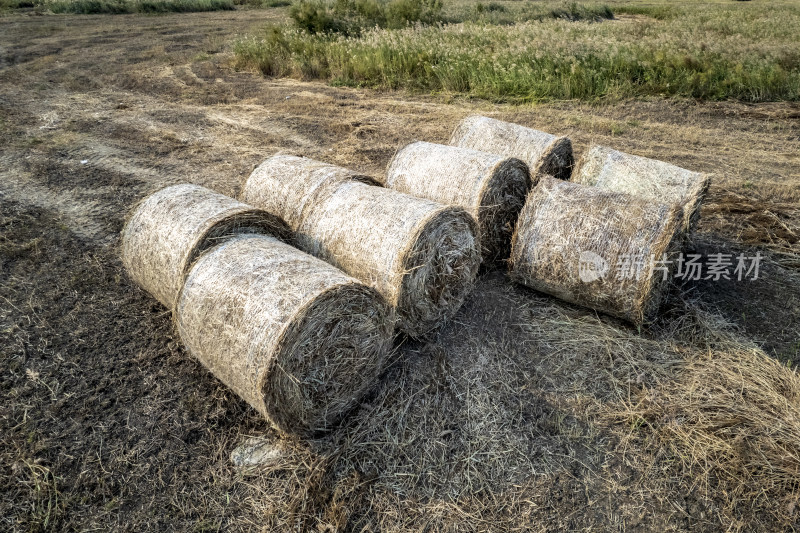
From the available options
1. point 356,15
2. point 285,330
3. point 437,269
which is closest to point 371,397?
point 285,330

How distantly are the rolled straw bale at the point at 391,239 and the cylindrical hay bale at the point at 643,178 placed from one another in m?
1.91

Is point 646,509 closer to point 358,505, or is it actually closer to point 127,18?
point 358,505

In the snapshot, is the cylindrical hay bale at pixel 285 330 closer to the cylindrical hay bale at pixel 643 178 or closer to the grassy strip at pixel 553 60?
the cylindrical hay bale at pixel 643 178

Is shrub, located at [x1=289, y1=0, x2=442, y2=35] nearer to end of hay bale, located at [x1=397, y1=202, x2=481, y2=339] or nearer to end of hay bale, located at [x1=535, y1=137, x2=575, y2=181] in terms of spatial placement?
end of hay bale, located at [x1=535, y1=137, x2=575, y2=181]

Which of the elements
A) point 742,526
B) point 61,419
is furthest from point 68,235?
point 742,526

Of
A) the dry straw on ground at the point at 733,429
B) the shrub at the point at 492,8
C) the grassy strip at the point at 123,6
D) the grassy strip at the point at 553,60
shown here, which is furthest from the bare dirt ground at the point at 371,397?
the grassy strip at the point at 123,6

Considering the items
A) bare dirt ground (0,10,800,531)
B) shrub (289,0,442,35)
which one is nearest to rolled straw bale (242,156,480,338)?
bare dirt ground (0,10,800,531)

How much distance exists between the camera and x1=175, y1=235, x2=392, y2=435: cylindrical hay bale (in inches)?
139

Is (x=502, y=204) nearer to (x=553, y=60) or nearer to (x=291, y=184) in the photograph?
(x=291, y=184)

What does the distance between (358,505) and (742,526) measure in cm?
254

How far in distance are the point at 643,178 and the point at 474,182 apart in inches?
77.4

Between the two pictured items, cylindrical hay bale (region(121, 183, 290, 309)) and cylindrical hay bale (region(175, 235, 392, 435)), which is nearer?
cylindrical hay bale (region(175, 235, 392, 435))

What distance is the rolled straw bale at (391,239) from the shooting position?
439 centimetres

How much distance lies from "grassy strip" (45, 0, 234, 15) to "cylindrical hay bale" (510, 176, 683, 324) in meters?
32.8
